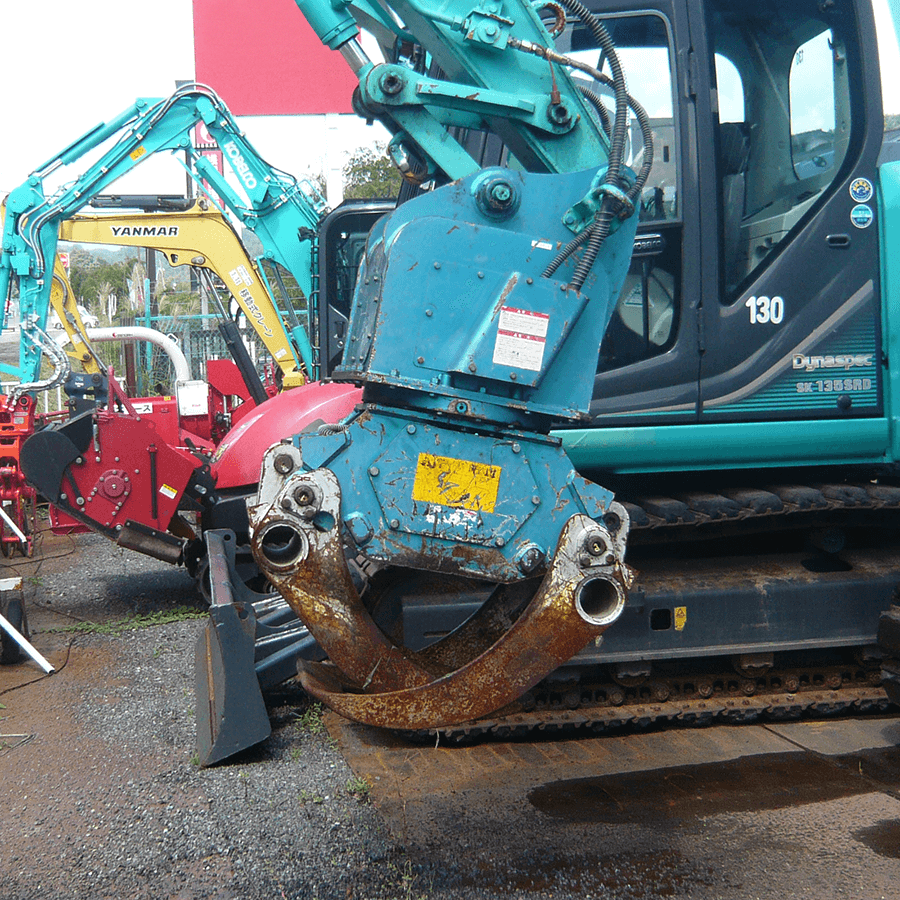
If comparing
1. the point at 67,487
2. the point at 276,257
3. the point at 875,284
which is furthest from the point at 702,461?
the point at 276,257

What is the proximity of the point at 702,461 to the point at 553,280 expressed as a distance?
140 centimetres

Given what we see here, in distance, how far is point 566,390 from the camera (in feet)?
9.82

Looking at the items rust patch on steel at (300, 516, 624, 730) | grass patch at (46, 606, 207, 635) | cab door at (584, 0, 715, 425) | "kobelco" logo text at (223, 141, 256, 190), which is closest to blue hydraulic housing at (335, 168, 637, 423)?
rust patch on steel at (300, 516, 624, 730)

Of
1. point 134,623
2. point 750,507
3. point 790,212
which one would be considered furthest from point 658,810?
point 134,623

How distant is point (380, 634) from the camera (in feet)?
9.55

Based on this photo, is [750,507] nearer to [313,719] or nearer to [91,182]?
[313,719]

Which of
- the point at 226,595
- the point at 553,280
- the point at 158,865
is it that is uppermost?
the point at 553,280

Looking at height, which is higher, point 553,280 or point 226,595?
point 553,280

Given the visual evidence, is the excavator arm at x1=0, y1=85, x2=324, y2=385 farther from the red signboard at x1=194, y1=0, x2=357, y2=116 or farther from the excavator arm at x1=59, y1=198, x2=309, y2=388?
the red signboard at x1=194, y1=0, x2=357, y2=116

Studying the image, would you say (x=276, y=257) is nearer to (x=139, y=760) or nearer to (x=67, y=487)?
Result: (x=67, y=487)

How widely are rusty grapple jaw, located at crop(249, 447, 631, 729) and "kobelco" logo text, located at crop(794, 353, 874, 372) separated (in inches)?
58.2

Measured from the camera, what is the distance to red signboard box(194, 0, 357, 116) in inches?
828

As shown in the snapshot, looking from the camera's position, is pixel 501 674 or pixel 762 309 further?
pixel 762 309

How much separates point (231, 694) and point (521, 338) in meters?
2.04
